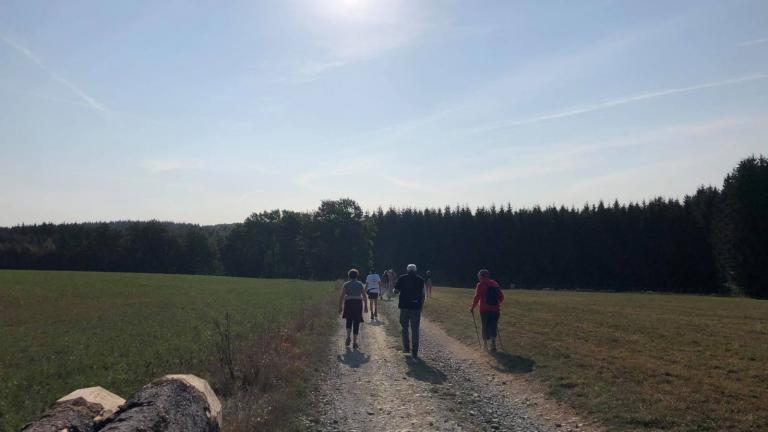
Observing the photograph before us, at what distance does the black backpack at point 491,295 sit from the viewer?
15.1 metres

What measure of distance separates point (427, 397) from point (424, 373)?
7.40 feet

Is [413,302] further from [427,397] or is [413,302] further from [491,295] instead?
[427,397]

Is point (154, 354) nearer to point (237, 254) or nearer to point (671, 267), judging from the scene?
point (671, 267)

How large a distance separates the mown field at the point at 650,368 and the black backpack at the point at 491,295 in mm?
1317

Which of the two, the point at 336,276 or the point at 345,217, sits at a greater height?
the point at 345,217

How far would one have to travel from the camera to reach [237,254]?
118 meters

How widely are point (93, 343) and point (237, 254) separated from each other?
10240 cm

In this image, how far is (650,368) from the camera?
38.7 feet

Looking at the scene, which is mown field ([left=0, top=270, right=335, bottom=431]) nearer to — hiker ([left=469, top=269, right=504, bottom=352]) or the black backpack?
hiker ([left=469, top=269, right=504, bottom=352])

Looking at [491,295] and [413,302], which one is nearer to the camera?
[413,302]

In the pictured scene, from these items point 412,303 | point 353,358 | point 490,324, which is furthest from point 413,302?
point 490,324

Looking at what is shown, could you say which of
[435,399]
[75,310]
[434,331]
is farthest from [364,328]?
[75,310]

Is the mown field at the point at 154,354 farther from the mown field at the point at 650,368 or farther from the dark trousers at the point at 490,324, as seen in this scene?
the mown field at the point at 650,368

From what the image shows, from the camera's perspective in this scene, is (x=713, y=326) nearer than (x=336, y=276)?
Yes
